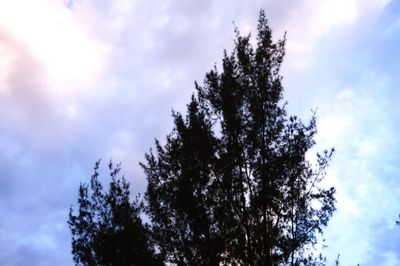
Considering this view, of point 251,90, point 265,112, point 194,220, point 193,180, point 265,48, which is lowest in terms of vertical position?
point 194,220

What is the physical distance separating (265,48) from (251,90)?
276 centimetres

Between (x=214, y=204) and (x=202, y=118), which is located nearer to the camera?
(x=214, y=204)

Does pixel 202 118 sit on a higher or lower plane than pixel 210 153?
higher

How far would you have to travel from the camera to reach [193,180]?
23.6 metres

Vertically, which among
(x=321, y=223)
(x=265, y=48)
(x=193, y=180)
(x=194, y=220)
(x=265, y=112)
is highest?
(x=265, y=48)

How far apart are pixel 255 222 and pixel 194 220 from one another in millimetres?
3540

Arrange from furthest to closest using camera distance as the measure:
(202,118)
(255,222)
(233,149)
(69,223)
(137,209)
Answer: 1. (69,223)
2. (137,209)
3. (202,118)
4. (233,149)
5. (255,222)

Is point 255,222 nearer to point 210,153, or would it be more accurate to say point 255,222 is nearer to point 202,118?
point 210,153

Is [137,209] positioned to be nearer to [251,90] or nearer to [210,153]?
[210,153]

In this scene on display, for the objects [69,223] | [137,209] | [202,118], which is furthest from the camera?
[69,223]

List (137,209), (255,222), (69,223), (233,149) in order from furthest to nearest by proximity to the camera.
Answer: (69,223) → (137,209) → (233,149) → (255,222)

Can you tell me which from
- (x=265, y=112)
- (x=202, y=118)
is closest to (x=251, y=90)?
(x=265, y=112)

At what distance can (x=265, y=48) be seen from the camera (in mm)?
24906

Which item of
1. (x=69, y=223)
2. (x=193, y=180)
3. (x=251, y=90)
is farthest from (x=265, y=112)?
(x=69, y=223)
